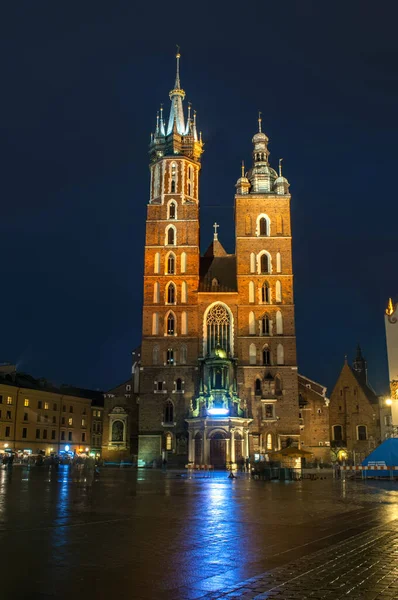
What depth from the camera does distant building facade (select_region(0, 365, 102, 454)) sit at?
73312 millimetres

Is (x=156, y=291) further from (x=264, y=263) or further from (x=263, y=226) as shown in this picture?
(x=263, y=226)

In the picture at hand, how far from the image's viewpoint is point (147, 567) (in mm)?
8555

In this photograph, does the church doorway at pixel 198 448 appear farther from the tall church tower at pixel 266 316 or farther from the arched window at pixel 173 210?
the arched window at pixel 173 210

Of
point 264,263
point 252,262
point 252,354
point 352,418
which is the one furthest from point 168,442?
point 352,418

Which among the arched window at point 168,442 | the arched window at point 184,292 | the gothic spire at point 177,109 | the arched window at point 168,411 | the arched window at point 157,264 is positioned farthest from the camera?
the gothic spire at point 177,109

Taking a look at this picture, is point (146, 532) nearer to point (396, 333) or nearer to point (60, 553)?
point (60, 553)

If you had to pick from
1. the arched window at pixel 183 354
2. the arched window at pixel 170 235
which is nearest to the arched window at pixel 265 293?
the arched window at pixel 183 354

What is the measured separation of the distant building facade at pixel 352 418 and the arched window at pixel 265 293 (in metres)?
21.1

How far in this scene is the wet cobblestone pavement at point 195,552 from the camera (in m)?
7.32

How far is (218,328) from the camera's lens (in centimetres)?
6569

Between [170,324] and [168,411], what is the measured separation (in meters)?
9.44

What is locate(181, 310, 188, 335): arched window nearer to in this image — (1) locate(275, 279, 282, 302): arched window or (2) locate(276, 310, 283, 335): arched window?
(2) locate(276, 310, 283, 335): arched window

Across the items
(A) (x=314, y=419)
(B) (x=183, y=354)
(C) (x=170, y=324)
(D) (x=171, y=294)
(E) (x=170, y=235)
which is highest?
(E) (x=170, y=235)

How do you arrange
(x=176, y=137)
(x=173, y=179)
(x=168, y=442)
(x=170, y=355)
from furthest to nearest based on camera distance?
(x=176, y=137) → (x=173, y=179) → (x=170, y=355) → (x=168, y=442)
